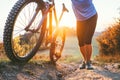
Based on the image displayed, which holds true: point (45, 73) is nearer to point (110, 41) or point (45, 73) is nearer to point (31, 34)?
point (31, 34)

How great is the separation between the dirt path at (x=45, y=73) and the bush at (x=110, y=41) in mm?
16506

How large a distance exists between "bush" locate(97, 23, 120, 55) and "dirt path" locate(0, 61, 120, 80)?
16.5 metres

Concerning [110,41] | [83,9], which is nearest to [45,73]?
[83,9]

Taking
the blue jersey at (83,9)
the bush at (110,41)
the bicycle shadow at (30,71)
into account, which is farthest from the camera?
the bush at (110,41)

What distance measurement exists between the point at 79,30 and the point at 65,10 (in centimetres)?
93

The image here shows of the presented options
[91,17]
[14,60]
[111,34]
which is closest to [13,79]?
[14,60]

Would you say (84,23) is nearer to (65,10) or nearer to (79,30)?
(79,30)

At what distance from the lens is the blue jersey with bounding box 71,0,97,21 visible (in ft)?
24.0

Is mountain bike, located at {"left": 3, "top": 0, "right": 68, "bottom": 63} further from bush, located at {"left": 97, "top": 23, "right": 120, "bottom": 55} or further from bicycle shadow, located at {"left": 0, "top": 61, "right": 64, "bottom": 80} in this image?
bush, located at {"left": 97, "top": 23, "right": 120, "bottom": 55}

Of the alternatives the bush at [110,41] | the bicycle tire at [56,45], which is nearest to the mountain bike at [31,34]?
the bicycle tire at [56,45]

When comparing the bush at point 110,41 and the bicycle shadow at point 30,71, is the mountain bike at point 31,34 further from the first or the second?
the bush at point 110,41

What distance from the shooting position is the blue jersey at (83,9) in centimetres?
733

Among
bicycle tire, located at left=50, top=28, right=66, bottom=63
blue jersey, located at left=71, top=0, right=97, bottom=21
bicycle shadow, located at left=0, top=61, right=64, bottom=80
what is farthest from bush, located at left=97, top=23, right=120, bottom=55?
bicycle shadow, located at left=0, top=61, right=64, bottom=80

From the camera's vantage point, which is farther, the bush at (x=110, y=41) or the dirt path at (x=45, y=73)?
the bush at (x=110, y=41)
